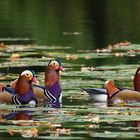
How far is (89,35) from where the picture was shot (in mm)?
30562

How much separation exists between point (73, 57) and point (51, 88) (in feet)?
19.8

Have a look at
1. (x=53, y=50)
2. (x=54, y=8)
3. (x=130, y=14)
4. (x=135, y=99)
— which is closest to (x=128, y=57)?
(x=53, y=50)

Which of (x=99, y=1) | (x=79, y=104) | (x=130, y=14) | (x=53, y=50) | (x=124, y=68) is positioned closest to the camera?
(x=79, y=104)

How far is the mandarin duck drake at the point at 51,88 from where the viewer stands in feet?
54.6

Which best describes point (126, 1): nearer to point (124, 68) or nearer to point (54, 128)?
point (124, 68)

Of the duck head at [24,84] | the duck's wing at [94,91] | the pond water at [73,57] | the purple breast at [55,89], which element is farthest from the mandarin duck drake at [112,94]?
the duck head at [24,84]

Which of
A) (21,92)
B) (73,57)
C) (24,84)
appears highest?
(73,57)

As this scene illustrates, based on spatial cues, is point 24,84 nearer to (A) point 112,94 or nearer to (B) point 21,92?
(B) point 21,92

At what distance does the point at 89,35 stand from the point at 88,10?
11.8 metres

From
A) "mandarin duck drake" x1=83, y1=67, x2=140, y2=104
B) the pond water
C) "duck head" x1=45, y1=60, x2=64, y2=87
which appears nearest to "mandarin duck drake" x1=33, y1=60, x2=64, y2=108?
"duck head" x1=45, y1=60, x2=64, y2=87

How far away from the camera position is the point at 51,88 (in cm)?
1694

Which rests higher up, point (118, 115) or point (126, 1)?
point (126, 1)

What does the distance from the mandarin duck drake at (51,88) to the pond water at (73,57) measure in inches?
7.9

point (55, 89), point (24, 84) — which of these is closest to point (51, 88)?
point (55, 89)
